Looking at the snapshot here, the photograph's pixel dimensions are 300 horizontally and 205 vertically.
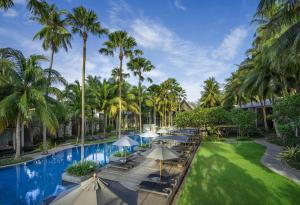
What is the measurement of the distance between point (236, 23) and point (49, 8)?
17249 millimetres

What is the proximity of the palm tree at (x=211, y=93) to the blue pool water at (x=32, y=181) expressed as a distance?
35622 mm

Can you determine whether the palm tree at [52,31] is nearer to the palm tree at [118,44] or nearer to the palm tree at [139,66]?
the palm tree at [118,44]

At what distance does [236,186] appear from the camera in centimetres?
808

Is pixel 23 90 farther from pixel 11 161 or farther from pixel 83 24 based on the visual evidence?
pixel 83 24

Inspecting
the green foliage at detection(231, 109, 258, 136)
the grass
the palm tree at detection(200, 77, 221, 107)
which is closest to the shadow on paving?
the grass

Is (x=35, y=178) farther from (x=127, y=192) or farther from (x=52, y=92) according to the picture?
(x=127, y=192)

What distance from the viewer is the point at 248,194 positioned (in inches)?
287

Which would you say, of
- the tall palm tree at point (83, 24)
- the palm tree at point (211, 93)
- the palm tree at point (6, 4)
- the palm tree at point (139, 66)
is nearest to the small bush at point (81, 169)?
the tall palm tree at point (83, 24)

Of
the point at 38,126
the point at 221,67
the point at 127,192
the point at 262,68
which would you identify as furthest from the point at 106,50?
the point at 221,67

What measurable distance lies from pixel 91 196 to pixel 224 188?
20.7 feet

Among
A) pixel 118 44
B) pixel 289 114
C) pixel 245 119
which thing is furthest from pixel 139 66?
pixel 289 114

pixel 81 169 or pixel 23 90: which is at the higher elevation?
pixel 23 90

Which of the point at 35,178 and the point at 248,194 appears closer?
the point at 248,194

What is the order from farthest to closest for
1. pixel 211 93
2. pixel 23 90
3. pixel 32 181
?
pixel 211 93 < pixel 23 90 < pixel 32 181
